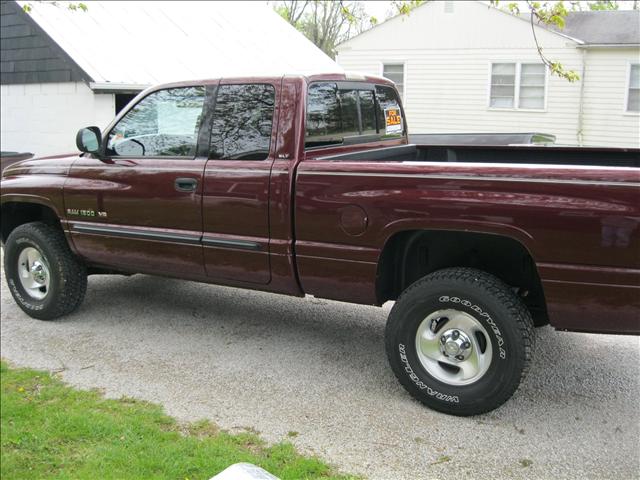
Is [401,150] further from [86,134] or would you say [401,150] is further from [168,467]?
[168,467]

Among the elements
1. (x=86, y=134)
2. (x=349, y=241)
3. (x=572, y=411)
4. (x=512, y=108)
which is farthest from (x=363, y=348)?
(x=512, y=108)

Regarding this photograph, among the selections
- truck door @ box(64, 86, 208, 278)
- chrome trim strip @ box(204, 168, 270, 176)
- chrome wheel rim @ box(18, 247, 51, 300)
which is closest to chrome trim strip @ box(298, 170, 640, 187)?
chrome trim strip @ box(204, 168, 270, 176)

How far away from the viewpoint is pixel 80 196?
5.25m

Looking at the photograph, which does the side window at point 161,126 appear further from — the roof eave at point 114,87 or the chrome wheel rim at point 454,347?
the roof eave at point 114,87

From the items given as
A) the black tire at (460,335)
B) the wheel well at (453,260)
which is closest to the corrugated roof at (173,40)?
the wheel well at (453,260)

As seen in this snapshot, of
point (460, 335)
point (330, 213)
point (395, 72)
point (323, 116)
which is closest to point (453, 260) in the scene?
point (460, 335)

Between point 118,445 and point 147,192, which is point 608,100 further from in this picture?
point 118,445

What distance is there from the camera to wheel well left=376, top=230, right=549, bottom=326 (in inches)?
155

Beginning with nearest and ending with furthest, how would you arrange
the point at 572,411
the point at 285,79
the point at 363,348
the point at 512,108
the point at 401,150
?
the point at 572,411
the point at 285,79
the point at 363,348
the point at 401,150
the point at 512,108

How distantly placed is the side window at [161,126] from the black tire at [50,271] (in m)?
0.97

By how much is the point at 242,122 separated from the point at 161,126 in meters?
0.80

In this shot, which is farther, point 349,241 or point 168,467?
point 349,241

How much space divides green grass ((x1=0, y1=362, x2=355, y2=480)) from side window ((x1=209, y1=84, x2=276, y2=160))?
5.78 feet

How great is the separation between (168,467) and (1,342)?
8.69ft
